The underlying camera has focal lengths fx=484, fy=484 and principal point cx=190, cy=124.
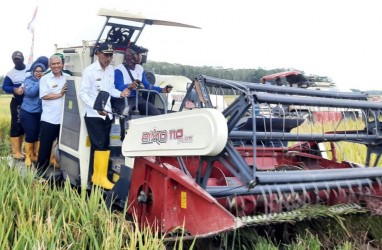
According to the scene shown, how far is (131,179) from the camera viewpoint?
421 cm

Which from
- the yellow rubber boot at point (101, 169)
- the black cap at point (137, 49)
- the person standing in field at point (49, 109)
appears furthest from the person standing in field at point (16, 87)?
the yellow rubber boot at point (101, 169)

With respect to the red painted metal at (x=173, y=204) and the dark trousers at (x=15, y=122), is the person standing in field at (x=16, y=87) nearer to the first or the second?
the dark trousers at (x=15, y=122)

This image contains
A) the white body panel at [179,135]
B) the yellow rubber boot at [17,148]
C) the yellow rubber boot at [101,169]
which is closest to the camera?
the white body panel at [179,135]

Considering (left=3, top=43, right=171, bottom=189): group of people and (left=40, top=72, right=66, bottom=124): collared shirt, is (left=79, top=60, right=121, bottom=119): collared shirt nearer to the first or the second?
(left=3, top=43, right=171, bottom=189): group of people

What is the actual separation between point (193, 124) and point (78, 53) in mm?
3013

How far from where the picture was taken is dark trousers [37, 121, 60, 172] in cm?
593

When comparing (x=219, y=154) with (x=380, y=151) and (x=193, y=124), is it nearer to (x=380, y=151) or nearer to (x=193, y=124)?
(x=193, y=124)

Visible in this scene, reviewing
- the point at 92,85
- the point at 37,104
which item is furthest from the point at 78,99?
the point at 37,104

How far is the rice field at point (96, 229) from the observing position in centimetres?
305

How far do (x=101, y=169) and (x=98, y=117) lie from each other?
554 millimetres

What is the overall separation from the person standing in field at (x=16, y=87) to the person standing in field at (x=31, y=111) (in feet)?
2.71

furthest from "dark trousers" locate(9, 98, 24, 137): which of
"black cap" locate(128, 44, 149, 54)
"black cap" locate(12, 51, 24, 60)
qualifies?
"black cap" locate(128, 44, 149, 54)

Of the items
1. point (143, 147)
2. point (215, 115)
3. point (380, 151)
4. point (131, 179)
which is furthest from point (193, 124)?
point (380, 151)

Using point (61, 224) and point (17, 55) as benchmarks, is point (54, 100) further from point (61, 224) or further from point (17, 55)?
point (61, 224)
